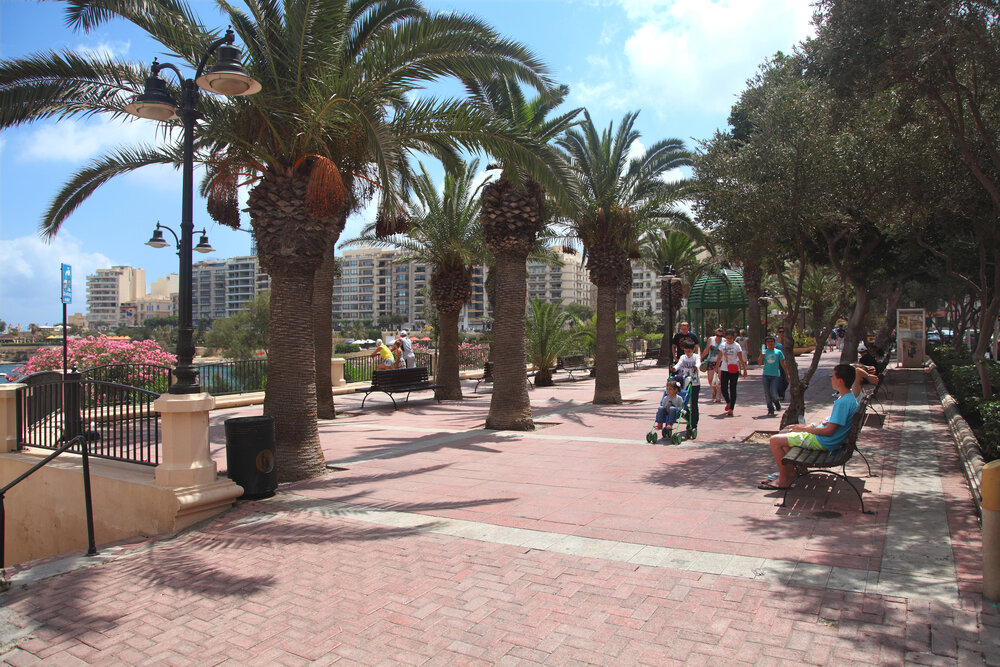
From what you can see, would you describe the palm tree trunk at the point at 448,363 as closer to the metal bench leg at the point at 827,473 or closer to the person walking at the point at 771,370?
the person walking at the point at 771,370

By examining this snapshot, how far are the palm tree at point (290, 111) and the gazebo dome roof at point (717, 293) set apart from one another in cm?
2214

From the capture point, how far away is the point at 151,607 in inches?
169

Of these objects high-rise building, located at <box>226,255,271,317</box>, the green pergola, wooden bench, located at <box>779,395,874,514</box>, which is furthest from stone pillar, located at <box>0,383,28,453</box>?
high-rise building, located at <box>226,255,271,317</box>

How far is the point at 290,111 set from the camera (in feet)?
25.9

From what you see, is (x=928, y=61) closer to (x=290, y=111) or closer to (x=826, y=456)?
(x=826, y=456)

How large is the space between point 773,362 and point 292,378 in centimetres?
887

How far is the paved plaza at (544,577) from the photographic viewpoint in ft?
11.7

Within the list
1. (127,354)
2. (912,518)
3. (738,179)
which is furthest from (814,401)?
(127,354)

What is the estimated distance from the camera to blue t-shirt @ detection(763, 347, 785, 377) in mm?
12336

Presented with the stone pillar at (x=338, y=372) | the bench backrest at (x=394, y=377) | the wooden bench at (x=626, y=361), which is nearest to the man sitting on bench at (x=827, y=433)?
the bench backrest at (x=394, y=377)

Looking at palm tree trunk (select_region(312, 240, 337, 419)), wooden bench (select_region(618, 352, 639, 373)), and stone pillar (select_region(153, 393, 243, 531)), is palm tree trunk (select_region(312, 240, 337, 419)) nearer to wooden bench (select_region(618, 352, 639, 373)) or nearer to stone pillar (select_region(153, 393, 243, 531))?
stone pillar (select_region(153, 393, 243, 531))

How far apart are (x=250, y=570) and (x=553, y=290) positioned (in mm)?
166856

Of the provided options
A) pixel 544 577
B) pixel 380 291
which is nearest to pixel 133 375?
pixel 544 577

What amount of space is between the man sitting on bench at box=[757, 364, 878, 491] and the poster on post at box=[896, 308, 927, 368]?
72.2 ft
